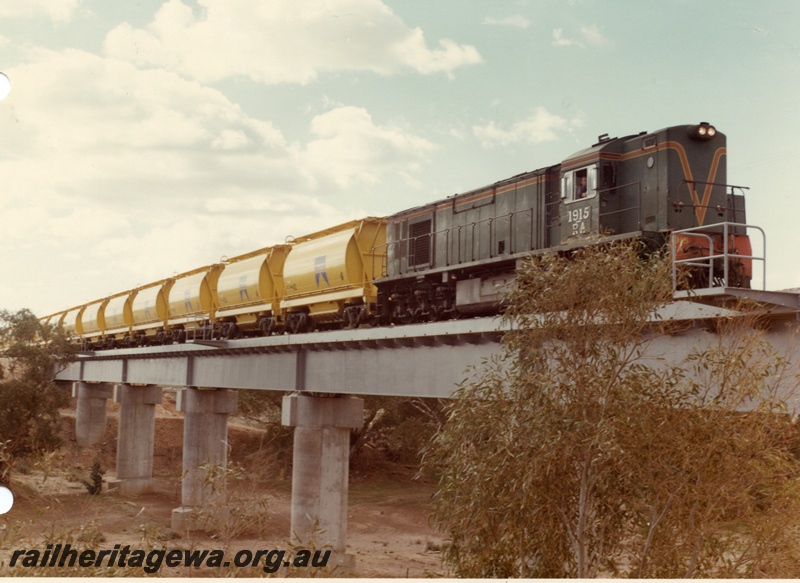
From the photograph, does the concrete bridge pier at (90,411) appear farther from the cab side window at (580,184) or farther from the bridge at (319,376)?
the cab side window at (580,184)

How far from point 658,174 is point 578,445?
26.9 feet

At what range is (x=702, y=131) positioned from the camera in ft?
52.8

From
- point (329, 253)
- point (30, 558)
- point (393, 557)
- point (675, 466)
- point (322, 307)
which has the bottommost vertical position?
point (393, 557)

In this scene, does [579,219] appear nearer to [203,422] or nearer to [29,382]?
[203,422]

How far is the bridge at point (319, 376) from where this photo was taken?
11969mm

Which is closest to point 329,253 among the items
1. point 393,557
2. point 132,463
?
point 393,557

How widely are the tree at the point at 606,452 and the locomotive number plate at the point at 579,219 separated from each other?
6.35 metres

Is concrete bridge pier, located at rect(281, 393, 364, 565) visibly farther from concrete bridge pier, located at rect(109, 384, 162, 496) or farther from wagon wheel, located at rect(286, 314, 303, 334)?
concrete bridge pier, located at rect(109, 384, 162, 496)

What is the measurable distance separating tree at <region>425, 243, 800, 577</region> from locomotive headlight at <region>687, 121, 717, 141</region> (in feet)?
21.8

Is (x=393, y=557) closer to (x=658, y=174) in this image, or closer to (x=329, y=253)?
(x=329, y=253)

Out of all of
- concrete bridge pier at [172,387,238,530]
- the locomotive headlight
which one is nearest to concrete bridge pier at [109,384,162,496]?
concrete bridge pier at [172,387,238,530]

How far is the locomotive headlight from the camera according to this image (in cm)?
1605

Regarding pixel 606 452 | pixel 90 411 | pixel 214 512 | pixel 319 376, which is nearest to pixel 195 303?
pixel 319 376

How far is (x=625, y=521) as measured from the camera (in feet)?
33.9
